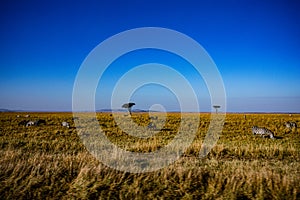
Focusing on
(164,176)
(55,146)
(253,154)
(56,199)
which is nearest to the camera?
(56,199)

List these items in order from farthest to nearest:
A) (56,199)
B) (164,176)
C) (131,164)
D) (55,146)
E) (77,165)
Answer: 1. (55,146)
2. (131,164)
3. (77,165)
4. (164,176)
5. (56,199)

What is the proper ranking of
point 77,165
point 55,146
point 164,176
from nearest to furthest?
point 164,176 < point 77,165 < point 55,146

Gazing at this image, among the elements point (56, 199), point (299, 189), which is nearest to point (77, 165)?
point (56, 199)

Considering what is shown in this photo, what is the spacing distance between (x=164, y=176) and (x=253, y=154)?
16.9 ft

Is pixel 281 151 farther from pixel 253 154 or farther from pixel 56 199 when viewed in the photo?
pixel 56 199

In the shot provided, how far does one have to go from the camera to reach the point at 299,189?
570 centimetres

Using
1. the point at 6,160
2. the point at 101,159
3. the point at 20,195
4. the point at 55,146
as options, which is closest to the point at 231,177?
the point at 101,159

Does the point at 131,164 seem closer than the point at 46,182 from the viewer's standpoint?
No

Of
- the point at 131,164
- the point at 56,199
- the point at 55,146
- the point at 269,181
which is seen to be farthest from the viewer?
the point at 55,146

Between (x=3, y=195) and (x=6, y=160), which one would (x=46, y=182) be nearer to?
(x=3, y=195)

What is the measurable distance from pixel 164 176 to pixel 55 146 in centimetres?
682

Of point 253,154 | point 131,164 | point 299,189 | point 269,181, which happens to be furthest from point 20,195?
point 253,154

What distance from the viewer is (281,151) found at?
10.4 meters

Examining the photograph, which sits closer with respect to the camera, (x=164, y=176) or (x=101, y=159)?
(x=164, y=176)
